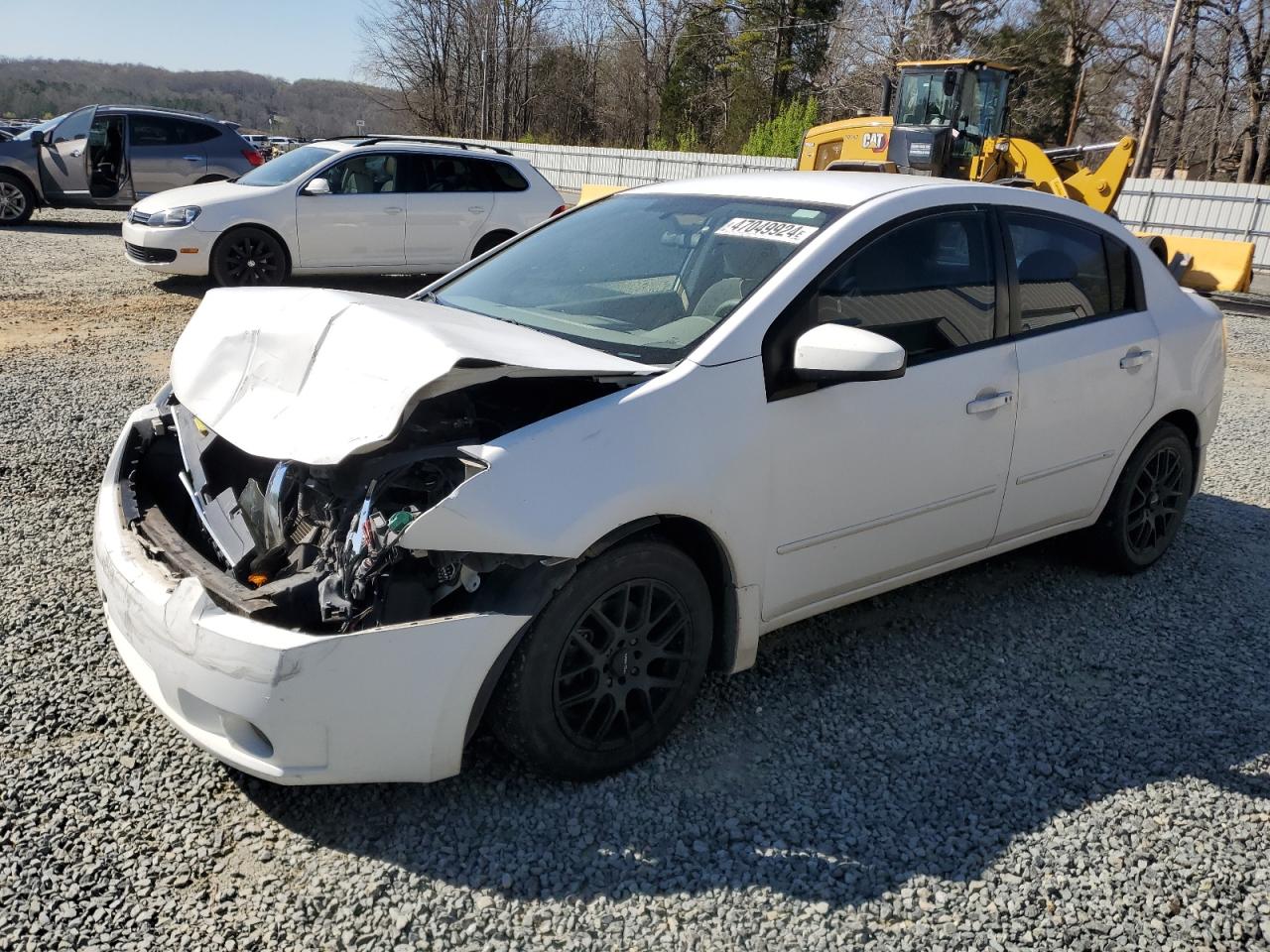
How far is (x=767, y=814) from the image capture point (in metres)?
2.82

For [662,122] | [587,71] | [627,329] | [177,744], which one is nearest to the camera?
[177,744]

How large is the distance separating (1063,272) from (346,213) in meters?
8.45

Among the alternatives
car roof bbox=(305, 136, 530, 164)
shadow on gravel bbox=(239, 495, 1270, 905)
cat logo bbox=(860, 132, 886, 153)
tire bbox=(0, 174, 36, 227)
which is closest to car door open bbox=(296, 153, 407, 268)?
car roof bbox=(305, 136, 530, 164)

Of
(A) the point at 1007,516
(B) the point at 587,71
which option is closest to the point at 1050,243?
(A) the point at 1007,516

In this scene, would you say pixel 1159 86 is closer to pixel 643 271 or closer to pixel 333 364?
pixel 643 271

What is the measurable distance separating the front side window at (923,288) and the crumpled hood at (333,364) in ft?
2.60

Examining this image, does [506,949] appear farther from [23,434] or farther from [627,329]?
[23,434]

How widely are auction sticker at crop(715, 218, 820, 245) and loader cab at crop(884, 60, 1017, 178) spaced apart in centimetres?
1165

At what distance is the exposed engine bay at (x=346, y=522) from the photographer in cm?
249

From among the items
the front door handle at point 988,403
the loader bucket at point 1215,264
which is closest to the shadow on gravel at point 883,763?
the front door handle at point 988,403

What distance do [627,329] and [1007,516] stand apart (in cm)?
170

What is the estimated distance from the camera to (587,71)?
57.2 meters

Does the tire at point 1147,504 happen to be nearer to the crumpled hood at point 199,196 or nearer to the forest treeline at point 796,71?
the crumpled hood at point 199,196

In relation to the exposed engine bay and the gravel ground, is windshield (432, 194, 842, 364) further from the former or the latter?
the gravel ground
